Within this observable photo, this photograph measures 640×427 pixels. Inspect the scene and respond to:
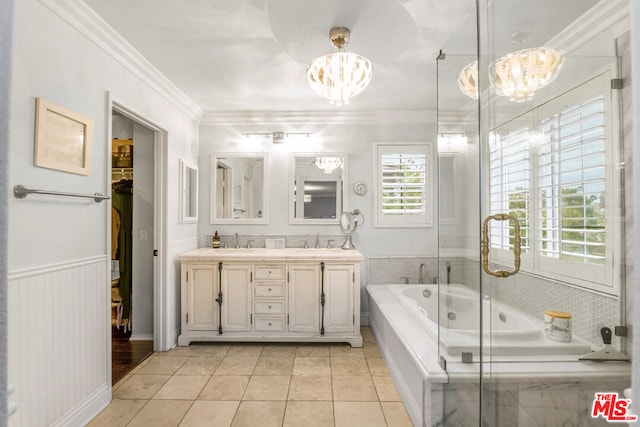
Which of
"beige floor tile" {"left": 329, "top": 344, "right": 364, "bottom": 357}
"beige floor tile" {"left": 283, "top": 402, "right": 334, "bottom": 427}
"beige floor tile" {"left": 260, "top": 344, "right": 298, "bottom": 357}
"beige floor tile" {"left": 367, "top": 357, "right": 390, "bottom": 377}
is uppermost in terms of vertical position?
"beige floor tile" {"left": 283, "top": 402, "right": 334, "bottom": 427}

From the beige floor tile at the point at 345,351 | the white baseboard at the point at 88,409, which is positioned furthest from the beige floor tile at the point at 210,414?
the beige floor tile at the point at 345,351

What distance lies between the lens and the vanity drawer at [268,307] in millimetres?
3072

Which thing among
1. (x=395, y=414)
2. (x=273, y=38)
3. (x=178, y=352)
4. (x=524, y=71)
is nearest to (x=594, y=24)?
(x=524, y=71)

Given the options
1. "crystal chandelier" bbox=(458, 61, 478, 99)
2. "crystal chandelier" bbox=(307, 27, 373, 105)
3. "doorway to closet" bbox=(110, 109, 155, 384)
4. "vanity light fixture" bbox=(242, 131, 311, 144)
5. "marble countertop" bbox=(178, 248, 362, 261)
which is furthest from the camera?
"vanity light fixture" bbox=(242, 131, 311, 144)

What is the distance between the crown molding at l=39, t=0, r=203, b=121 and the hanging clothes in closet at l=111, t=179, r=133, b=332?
1105mm

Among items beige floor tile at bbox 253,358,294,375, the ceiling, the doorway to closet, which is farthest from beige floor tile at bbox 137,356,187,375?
the ceiling

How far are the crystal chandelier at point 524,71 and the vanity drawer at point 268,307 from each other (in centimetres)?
256

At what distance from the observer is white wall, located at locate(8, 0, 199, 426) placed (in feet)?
4.87

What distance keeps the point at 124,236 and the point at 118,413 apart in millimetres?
1816

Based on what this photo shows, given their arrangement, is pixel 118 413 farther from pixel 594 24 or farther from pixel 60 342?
pixel 594 24

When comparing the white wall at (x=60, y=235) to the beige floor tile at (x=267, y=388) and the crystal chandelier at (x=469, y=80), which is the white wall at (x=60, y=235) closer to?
the beige floor tile at (x=267, y=388)

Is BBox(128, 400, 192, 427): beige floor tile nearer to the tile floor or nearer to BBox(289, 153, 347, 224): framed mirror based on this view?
the tile floor

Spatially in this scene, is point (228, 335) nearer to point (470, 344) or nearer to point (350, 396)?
point (350, 396)

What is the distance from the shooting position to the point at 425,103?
135 inches
